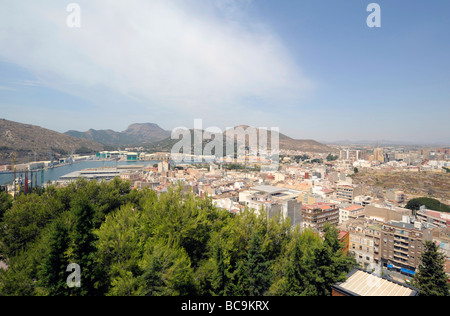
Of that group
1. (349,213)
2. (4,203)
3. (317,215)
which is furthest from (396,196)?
(4,203)

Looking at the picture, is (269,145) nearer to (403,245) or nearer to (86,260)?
(403,245)

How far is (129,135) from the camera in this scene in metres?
135

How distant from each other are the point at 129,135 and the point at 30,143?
91.7 metres

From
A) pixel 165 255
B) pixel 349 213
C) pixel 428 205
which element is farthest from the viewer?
pixel 428 205

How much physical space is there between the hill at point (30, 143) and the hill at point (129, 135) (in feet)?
137

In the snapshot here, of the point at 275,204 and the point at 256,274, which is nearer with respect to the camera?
the point at 256,274

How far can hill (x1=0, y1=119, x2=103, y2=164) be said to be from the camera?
129 ft

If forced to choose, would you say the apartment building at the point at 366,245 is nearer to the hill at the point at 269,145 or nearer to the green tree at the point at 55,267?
the green tree at the point at 55,267

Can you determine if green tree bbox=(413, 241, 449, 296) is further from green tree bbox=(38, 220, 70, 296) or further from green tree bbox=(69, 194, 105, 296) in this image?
green tree bbox=(38, 220, 70, 296)

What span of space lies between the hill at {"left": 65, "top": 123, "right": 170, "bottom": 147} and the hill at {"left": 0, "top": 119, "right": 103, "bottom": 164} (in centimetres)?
4189

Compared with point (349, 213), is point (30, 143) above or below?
above

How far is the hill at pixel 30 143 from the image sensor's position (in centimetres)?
3941
